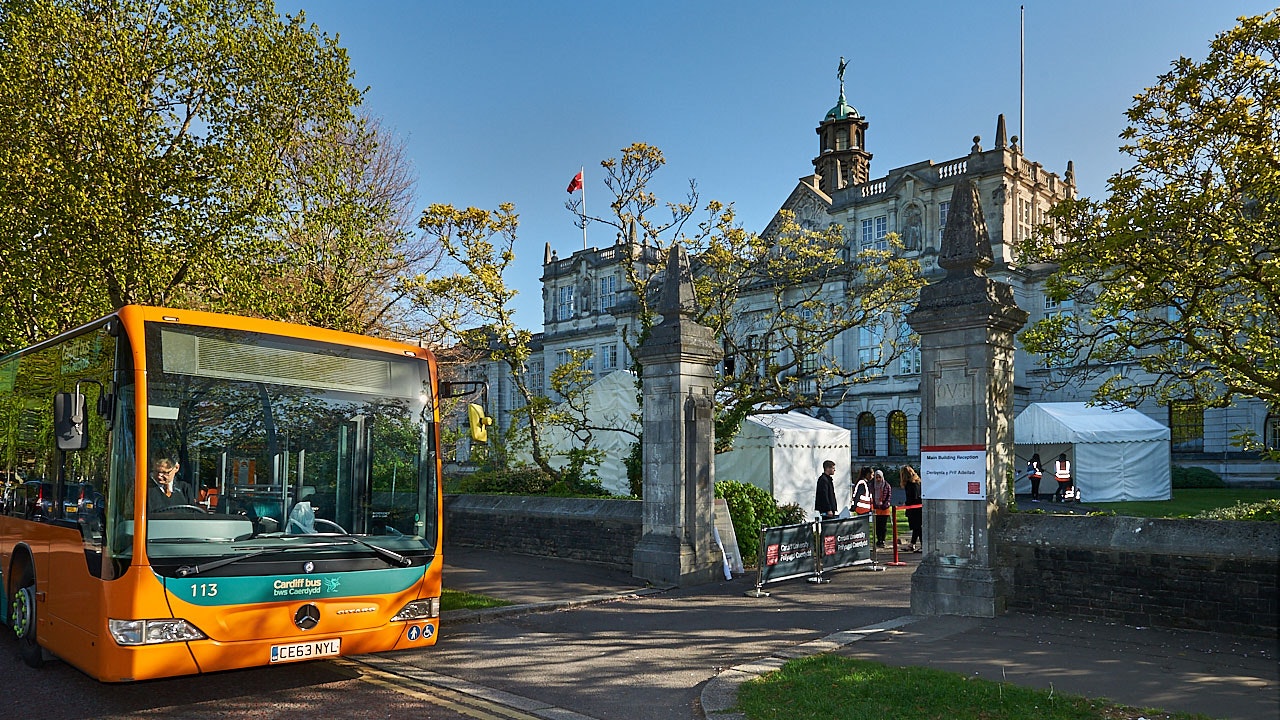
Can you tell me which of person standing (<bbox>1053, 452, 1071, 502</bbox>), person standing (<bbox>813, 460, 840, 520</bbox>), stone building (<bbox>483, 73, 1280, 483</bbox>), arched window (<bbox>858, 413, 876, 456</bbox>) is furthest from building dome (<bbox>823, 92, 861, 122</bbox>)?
person standing (<bbox>813, 460, 840, 520</bbox>)

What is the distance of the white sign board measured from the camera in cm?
1007

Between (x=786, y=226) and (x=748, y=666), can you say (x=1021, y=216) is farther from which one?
(x=748, y=666)

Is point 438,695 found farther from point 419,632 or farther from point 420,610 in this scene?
point 420,610

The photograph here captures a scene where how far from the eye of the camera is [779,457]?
74.1 ft

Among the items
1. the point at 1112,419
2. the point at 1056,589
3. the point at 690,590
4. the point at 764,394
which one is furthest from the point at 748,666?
the point at 1112,419

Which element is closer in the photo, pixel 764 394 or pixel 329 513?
pixel 329 513

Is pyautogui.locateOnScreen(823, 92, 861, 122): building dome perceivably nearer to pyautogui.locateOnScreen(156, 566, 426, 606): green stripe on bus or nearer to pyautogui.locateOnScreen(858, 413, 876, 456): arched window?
pyautogui.locateOnScreen(858, 413, 876, 456): arched window

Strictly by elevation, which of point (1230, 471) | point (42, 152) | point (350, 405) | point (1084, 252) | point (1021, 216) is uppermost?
point (1021, 216)

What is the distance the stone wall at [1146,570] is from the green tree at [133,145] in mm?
13498

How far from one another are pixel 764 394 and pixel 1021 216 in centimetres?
2852

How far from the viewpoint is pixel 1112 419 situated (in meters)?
32.3

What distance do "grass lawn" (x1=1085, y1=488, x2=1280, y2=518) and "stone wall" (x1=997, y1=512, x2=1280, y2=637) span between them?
15.5 m

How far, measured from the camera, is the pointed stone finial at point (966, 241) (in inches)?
419

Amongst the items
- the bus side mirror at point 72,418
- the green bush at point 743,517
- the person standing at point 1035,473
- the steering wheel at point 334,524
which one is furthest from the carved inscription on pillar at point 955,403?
the person standing at point 1035,473
